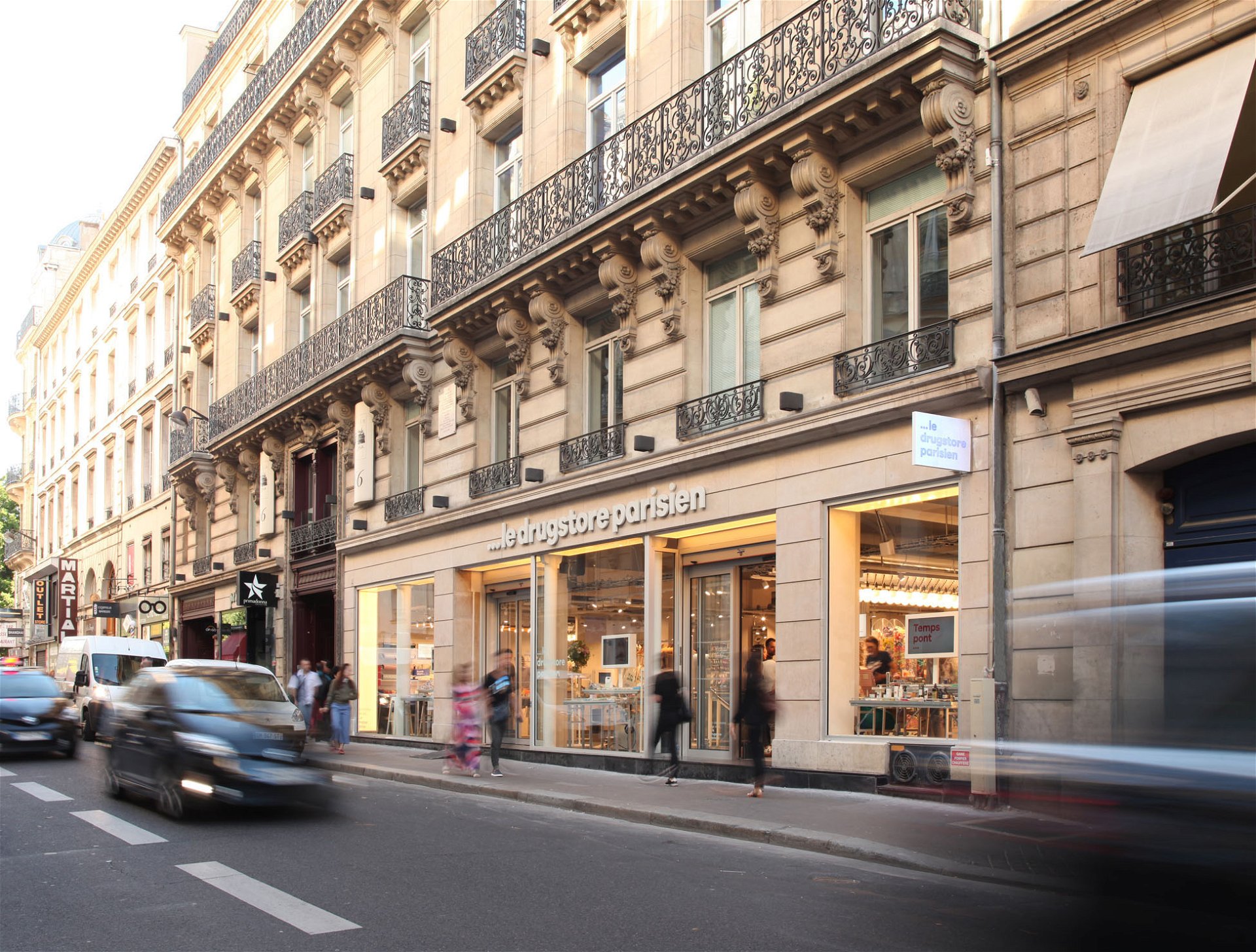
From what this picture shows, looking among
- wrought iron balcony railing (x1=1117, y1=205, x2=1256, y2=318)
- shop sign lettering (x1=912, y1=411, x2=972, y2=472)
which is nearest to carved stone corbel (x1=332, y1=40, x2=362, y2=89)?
shop sign lettering (x1=912, y1=411, x2=972, y2=472)

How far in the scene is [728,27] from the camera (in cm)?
1750

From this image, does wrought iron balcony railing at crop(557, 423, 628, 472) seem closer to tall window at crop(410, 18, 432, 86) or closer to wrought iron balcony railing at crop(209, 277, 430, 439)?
wrought iron balcony railing at crop(209, 277, 430, 439)

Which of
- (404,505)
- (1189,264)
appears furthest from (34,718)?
(1189,264)

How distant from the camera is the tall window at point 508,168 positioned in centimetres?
2228

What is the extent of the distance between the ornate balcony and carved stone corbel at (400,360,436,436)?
44.0 ft

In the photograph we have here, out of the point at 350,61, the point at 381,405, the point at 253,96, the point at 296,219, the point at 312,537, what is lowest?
the point at 312,537

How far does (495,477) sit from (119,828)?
435 inches

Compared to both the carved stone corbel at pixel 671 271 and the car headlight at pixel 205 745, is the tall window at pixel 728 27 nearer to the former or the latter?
the carved stone corbel at pixel 671 271

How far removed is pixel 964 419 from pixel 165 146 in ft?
122

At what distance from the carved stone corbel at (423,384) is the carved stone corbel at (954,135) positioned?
12.8 m

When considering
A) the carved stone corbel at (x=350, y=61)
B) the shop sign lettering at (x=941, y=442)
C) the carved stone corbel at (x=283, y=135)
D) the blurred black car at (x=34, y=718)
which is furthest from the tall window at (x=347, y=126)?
the shop sign lettering at (x=941, y=442)

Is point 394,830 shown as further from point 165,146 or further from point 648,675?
point 165,146

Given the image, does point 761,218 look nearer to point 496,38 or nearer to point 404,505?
point 496,38

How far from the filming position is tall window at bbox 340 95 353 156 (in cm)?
2931
